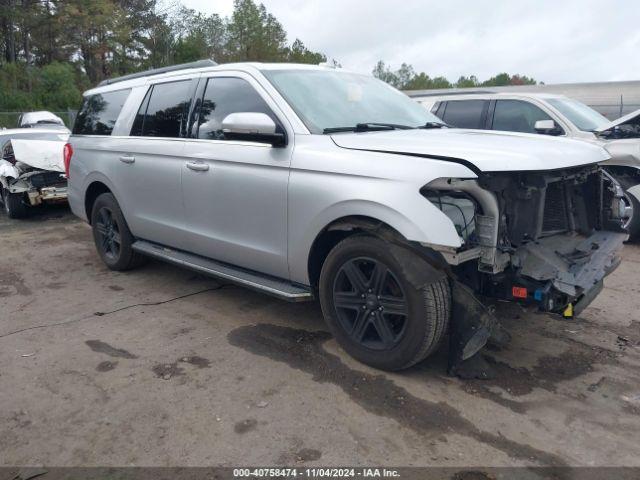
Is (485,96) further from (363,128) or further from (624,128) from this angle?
(363,128)

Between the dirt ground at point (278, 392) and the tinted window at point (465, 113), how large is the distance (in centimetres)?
387

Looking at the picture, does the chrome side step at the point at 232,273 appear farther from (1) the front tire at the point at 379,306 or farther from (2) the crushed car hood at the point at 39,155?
(2) the crushed car hood at the point at 39,155

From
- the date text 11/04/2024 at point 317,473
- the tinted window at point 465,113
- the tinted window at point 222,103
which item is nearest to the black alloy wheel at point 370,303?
the date text 11/04/2024 at point 317,473

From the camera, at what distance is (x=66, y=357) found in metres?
3.87

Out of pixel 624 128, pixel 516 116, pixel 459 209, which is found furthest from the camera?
pixel 516 116

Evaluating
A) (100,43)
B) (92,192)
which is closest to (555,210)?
(92,192)

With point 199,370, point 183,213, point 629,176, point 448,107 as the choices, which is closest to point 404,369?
point 199,370

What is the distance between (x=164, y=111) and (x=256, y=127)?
1.66m

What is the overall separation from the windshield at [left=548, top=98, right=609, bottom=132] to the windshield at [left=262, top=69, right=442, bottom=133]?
12.7 ft

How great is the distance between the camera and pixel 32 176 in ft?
30.6

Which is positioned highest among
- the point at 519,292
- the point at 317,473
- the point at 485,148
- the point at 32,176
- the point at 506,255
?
the point at 485,148

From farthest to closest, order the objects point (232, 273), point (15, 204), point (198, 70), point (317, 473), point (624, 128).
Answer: point (15, 204) → point (624, 128) → point (198, 70) → point (232, 273) → point (317, 473)

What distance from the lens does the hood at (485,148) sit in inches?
119

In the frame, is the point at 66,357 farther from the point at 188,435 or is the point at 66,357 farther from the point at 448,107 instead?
the point at 448,107
